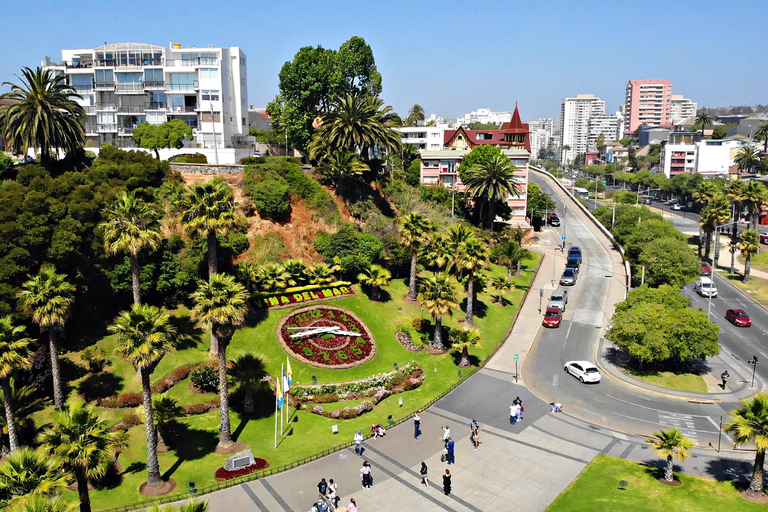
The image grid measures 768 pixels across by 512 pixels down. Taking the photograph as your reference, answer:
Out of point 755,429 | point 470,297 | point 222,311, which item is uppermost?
point 222,311

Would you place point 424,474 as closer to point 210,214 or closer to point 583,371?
point 583,371

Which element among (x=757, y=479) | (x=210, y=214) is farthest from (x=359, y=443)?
(x=757, y=479)

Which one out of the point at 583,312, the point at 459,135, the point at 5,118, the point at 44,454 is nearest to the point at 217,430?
the point at 44,454

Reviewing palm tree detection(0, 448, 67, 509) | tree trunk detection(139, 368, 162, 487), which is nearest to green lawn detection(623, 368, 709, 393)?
tree trunk detection(139, 368, 162, 487)

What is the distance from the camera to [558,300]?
68375 mm

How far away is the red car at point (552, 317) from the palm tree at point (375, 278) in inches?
686

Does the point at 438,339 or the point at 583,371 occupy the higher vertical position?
the point at 438,339

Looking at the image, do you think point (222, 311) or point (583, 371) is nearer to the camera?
point (222, 311)

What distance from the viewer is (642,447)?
3912 centimetres

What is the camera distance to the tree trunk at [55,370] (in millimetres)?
38562

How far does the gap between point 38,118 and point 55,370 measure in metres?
27.0

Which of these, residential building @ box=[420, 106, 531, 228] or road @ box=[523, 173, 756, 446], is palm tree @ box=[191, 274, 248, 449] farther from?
residential building @ box=[420, 106, 531, 228]

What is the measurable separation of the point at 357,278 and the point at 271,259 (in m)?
9.11

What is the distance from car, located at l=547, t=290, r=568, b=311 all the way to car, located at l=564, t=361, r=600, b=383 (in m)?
13.5
